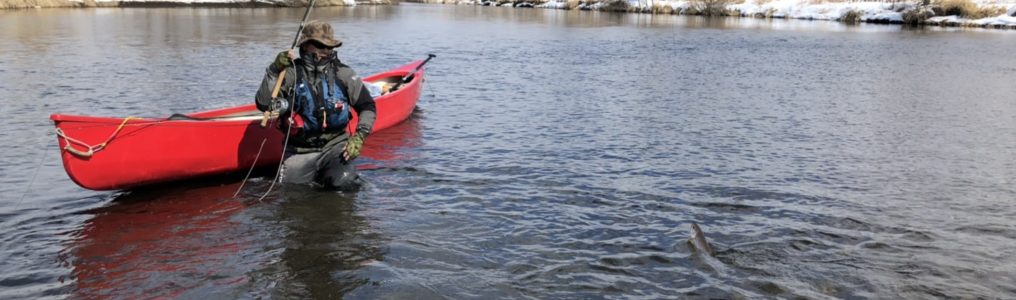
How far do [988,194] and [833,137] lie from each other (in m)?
3.65

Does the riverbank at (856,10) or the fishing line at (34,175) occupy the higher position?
the riverbank at (856,10)

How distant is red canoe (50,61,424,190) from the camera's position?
756 cm

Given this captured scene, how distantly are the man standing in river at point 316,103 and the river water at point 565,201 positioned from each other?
0.53 meters

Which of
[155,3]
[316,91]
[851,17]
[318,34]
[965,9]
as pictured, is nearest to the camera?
[318,34]

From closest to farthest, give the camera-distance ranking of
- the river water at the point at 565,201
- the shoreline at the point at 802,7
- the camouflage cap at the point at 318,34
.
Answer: the river water at the point at 565,201 < the camouflage cap at the point at 318,34 < the shoreline at the point at 802,7

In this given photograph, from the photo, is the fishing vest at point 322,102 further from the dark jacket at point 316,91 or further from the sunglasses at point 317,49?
the sunglasses at point 317,49

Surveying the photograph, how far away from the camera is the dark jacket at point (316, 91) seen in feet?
24.5

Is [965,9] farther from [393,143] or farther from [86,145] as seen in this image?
[86,145]

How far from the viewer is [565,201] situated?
881 centimetres

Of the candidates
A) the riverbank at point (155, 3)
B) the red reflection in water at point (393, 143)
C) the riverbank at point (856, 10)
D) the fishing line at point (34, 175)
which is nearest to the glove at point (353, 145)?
the red reflection in water at point (393, 143)

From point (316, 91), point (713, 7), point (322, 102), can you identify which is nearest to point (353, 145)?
point (322, 102)

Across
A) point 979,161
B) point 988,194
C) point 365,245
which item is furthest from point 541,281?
point 979,161

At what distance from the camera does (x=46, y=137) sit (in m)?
11.4

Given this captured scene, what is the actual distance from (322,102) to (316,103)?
0.20ft
